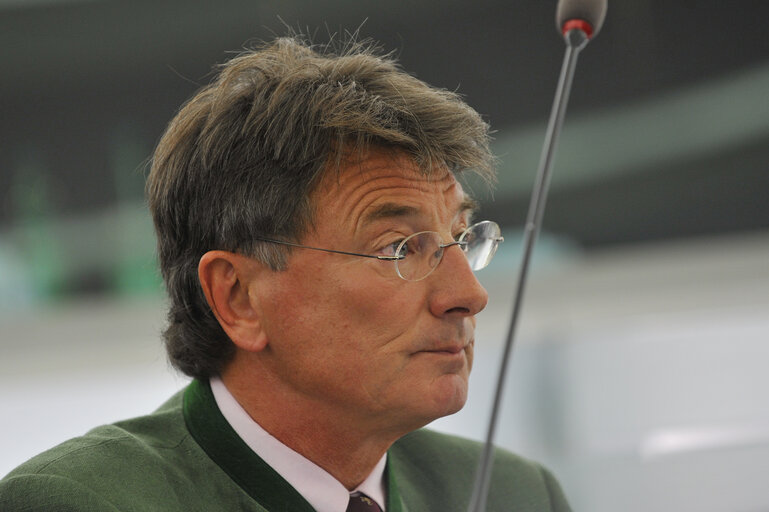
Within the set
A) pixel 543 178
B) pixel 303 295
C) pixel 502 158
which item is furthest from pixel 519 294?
pixel 502 158

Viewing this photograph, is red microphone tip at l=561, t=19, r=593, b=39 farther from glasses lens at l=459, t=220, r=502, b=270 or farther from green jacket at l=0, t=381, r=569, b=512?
green jacket at l=0, t=381, r=569, b=512

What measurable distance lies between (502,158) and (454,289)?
174cm

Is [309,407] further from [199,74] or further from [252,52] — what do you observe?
[199,74]

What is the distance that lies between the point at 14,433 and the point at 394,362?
1.89 m

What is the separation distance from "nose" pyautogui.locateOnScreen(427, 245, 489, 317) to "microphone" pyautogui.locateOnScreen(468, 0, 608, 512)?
24 centimetres

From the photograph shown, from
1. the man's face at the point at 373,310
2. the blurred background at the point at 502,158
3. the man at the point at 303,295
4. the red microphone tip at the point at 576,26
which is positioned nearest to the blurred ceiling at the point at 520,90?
the blurred background at the point at 502,158

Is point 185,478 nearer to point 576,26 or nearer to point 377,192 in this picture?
point 377,192

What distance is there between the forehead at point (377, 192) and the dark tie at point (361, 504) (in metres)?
0.33

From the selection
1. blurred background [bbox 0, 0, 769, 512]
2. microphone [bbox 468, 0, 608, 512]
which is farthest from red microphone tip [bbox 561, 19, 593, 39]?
blurred background [bbox 0, 0, 769, 512]

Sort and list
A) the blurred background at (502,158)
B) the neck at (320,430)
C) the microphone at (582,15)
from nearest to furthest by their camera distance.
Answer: the microphone at (582,15) → the neck at (320,430) → the blurred background at (502,158)

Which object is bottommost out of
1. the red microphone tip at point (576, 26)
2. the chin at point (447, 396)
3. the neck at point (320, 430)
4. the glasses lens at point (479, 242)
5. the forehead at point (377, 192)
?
the neck at point (320, 430)

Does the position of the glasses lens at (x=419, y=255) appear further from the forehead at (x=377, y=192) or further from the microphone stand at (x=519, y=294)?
the microphone stand at (x=519, y=294)

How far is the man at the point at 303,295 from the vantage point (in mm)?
1229

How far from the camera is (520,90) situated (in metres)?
2.96
